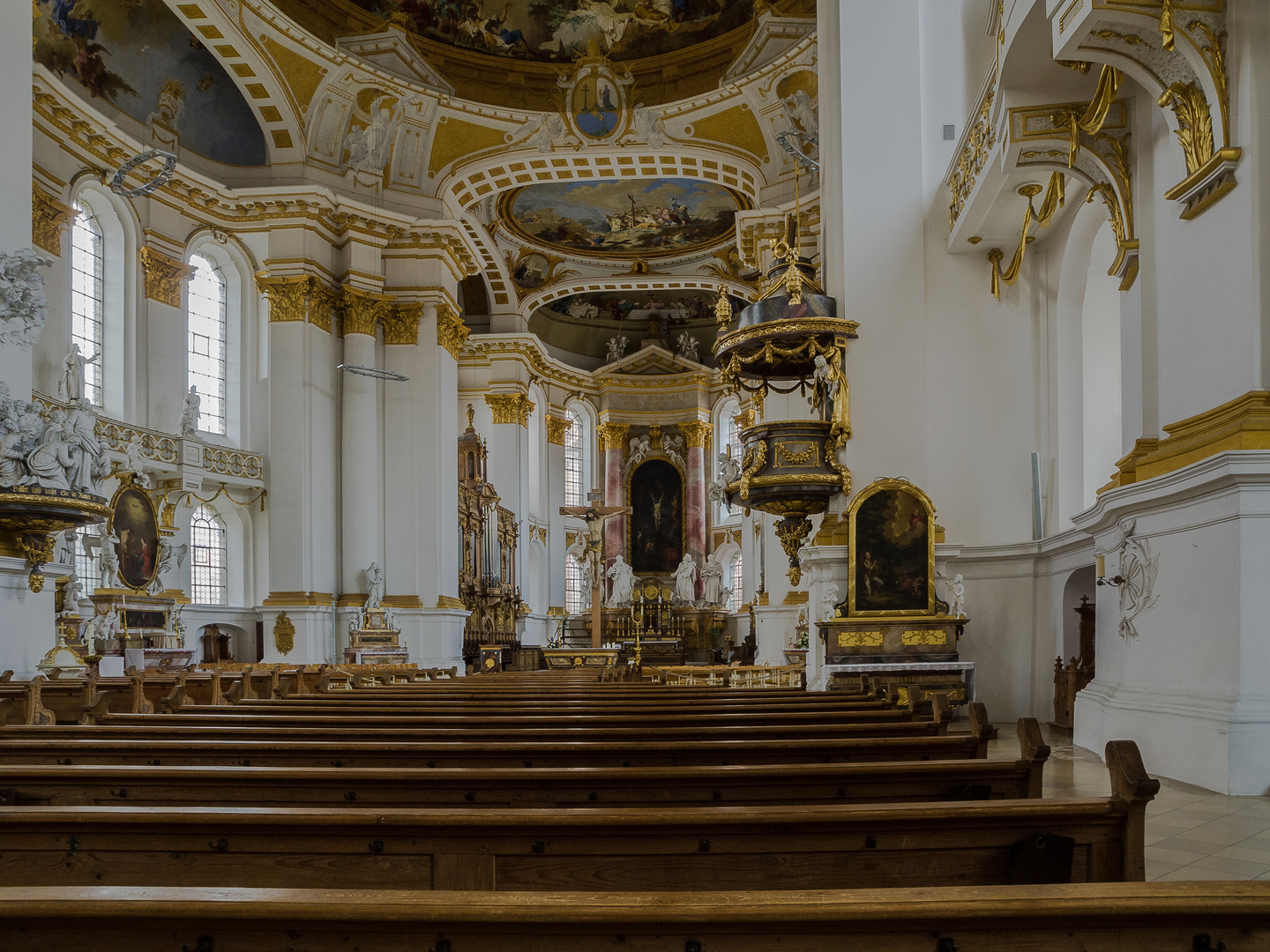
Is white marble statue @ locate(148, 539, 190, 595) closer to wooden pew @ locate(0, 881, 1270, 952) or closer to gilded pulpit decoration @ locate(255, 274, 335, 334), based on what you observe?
gilded pulpit decoration @ locate(255, 274, 335, 334)

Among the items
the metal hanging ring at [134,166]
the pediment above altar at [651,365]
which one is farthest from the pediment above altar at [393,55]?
the pediment above altar at [651,365]

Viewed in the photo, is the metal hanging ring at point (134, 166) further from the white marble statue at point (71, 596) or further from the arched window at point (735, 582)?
the arched window at point (735, 582)

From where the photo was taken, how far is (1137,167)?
7473mm

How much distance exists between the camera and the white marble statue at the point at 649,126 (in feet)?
69.6

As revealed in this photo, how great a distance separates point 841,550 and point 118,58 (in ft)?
47.0

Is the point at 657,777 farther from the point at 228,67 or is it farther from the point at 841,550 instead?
the point at 228,67

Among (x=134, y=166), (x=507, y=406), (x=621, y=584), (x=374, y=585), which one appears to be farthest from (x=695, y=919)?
(x=621, y=584)

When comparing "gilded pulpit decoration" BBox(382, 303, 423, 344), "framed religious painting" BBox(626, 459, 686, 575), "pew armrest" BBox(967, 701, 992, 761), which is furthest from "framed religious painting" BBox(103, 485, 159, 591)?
"framed religious painting" BBox(626, 459, 686, 575)

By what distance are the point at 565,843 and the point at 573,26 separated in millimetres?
21172

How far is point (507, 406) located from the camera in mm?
27562

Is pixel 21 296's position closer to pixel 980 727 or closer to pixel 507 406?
pixel 980 727

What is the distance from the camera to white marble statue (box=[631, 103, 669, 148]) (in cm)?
2120

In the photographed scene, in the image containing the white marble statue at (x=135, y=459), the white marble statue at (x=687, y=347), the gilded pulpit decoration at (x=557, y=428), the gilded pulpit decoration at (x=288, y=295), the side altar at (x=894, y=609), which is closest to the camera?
the side altar at (x=894, y=609)

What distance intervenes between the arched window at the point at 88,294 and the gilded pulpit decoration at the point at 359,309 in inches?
172
